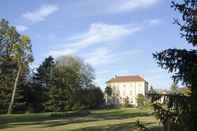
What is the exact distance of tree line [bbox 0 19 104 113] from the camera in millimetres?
70312

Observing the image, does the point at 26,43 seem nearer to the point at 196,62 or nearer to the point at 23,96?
the point at 23,96

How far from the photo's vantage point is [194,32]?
25.5 ft

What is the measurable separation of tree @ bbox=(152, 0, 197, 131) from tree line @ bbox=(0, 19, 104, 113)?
62.3 m

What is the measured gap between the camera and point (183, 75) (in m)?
7.69

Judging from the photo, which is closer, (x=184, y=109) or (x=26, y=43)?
Answer: (x=184, y=109)

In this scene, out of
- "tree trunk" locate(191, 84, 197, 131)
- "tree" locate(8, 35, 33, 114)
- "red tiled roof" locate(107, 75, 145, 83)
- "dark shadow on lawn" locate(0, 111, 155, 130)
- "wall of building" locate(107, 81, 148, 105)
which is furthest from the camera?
"red tiled roof" locate(107, 75, 145, 83)

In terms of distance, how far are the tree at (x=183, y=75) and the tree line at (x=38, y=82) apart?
62260 mm

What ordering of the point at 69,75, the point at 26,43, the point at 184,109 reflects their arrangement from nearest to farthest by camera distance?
the point at 184,109 < the point at 26,43 < the point at 69,75

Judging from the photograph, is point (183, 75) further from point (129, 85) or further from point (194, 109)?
point (129, 85)

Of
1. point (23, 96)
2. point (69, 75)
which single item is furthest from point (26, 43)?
point (69, 75)

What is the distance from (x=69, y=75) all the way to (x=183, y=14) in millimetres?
75695

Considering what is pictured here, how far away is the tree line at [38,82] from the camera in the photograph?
70312 mm

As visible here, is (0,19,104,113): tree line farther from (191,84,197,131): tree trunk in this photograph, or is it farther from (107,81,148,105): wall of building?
(191,84,197,131): tree trunk

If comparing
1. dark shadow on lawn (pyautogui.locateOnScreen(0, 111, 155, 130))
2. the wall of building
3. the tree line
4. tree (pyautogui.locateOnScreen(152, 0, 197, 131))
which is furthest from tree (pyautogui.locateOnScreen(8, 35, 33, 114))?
the wall of building
